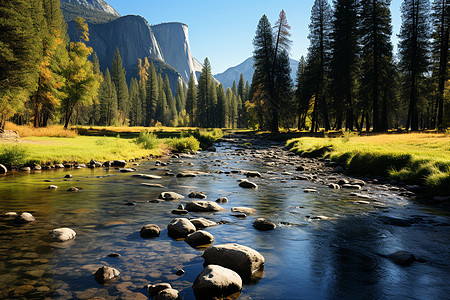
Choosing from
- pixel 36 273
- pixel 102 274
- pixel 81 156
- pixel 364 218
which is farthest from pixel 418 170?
pixel 81 156

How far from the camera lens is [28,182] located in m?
9.77

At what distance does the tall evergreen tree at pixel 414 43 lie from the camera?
31891 mm

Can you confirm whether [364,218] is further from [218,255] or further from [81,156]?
[81,156]

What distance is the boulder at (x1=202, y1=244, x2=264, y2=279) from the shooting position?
12.2 ft

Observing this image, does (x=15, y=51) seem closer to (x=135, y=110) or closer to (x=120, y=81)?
(x=120, y=81)

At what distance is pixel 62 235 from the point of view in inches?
187

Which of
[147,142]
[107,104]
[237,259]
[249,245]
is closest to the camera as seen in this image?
[237,259]

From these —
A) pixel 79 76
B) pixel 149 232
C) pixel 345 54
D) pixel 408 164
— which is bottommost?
pixel 149 232

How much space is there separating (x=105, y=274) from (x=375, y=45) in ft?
115

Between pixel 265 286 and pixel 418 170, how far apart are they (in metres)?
9.66

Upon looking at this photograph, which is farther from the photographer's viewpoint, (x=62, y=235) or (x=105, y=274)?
(x=62, y=235)

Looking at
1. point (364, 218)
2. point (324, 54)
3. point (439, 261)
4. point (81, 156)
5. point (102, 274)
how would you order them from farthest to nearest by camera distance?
point (324, 54), point (81, 156), point (364, 218), point (439, 261), point (102, 274)

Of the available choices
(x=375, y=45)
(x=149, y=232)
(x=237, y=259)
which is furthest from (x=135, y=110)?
(x=237, y=259)

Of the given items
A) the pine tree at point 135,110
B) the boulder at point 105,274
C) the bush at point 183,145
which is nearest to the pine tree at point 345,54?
the bush at point 183,145
